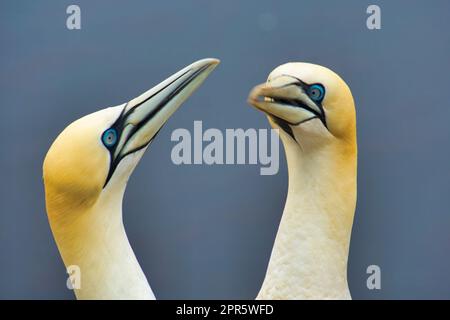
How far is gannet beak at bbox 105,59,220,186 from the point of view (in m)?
5.80

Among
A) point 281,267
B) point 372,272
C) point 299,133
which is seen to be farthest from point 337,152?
point 372,272

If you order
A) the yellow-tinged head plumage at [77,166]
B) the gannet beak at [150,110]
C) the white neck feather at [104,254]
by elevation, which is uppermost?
the gannet beak at [150,110]

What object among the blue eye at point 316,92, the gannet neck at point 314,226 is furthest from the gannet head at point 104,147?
the gannet neck at point 314,226

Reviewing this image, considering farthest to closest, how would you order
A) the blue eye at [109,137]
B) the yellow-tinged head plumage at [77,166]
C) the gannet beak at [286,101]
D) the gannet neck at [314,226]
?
the gannet neck at [314,226]
the gannet beak at [286,101]
the blue eye at [109,137]
the yellow-tinged head plumage at [77,166]

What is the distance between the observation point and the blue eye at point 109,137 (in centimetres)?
571

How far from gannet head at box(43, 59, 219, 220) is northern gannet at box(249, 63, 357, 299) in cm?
37

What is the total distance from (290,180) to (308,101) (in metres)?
0.38

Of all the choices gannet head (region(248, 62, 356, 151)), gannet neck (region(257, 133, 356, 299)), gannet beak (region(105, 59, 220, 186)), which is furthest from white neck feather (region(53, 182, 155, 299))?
gannet head (region(248, 62, 356, 151))

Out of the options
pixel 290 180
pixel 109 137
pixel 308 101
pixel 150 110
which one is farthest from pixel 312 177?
pixel 109 137

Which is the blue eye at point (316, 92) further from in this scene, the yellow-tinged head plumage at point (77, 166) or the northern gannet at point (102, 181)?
the yellow-tinged head plumage at point (77, 166)

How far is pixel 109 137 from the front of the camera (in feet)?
18.9

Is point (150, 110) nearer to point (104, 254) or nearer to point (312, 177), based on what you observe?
point (104, 254)

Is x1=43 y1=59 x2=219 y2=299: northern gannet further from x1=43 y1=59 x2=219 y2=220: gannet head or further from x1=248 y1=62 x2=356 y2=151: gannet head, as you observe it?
x1=248 y1=62 x2=356 y2=151: gannet head

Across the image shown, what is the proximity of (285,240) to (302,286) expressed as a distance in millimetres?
217
